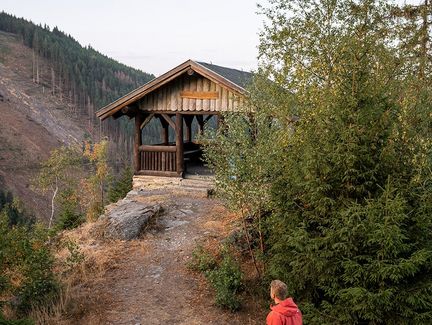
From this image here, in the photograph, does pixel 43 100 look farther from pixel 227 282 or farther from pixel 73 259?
pixel 227 282

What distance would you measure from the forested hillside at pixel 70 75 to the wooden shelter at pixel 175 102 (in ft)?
367

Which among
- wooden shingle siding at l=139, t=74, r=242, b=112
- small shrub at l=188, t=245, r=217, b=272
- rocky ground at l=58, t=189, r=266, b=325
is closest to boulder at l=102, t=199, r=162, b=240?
rocky ground at l=58, t=189, r=266, b=325

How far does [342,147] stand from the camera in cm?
722

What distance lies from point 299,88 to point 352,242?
15.4 ft

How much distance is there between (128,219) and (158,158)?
19.0ft

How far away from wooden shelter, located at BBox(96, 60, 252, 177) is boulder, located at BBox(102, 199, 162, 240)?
4.22m

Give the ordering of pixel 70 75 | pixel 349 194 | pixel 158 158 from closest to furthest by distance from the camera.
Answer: pixel 349 194
pixel 158 158
pixel 70 75

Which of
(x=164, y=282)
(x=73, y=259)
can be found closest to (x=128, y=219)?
(x=73, y=259)

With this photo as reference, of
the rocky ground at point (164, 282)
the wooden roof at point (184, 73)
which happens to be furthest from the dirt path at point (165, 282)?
the wooden roof at point (184, 73)

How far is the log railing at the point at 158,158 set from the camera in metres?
17.7

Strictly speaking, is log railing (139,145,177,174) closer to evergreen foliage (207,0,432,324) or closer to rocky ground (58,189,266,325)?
rocky ground (58,189,266,325)

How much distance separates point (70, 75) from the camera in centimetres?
13762

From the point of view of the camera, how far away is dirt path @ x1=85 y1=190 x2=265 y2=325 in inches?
343

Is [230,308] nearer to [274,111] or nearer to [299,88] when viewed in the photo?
[274,111]
